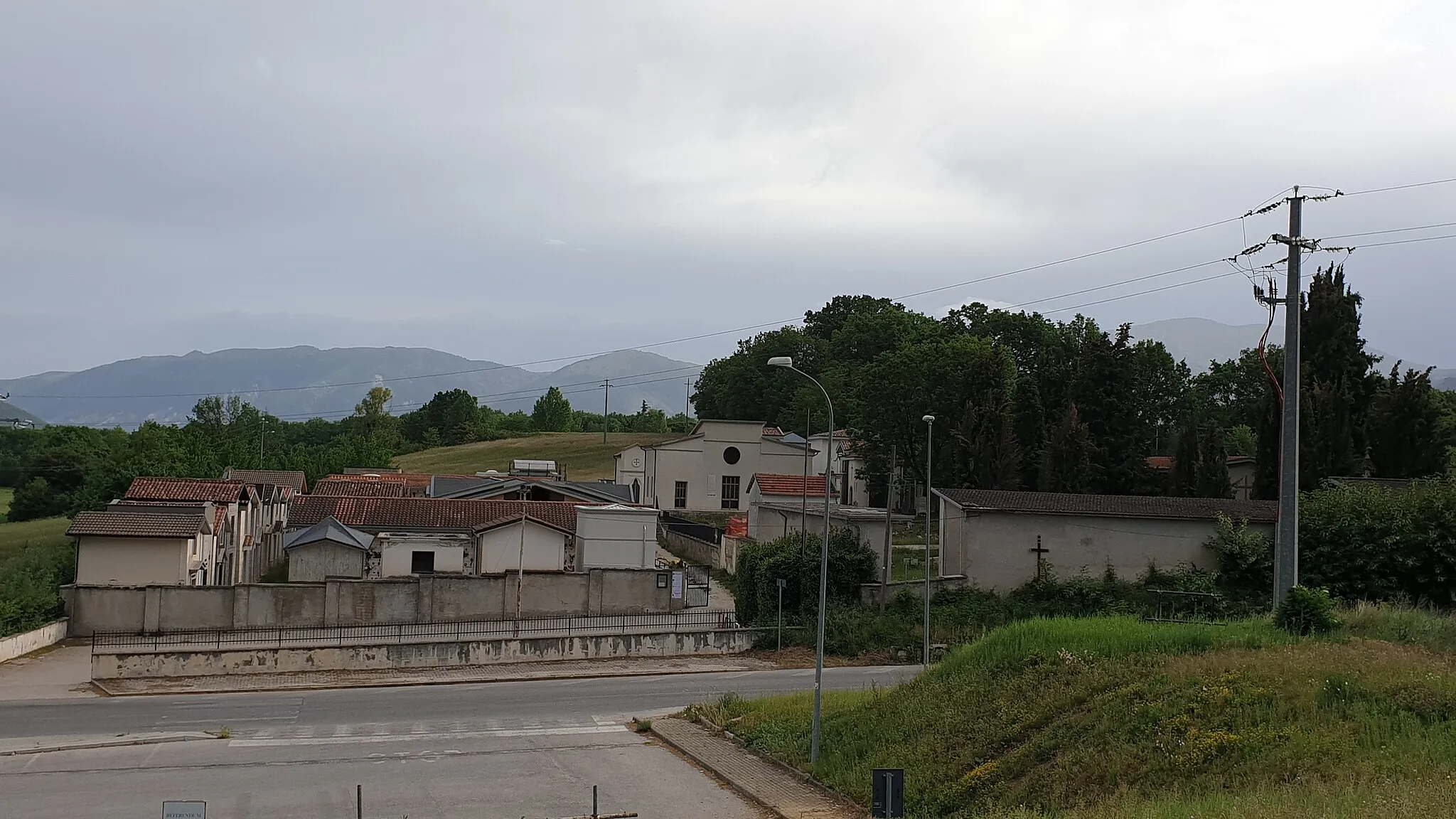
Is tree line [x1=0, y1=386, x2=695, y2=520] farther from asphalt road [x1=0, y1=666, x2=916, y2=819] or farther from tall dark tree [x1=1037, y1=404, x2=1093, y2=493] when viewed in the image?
tall dark tree [x1=1037, y1=404, x2=1093, y2=493]

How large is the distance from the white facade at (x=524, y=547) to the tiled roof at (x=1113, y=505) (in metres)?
18.1

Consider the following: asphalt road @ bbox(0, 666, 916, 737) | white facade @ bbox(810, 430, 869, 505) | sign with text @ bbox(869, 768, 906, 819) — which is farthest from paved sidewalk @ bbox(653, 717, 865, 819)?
white facade @ bbox(810, 430, 869, 505)

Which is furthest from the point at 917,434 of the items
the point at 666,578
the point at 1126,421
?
the point at 666,578

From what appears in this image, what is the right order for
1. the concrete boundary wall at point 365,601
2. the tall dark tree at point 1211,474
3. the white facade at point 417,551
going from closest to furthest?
1. the concrete boundary wall at point 365,601
2. the white facade at point 417,551
3. the tall dark tree at point 1211,474

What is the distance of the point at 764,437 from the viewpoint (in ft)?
287

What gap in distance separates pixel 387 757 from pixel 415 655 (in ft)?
41.1

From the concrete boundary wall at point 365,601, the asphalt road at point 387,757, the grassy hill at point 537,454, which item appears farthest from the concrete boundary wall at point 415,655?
the grassy hill at point 537,454

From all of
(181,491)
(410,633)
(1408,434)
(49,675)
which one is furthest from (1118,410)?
(49,675)

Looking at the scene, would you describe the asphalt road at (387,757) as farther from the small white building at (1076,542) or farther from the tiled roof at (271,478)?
the tiled roof at (271,478)

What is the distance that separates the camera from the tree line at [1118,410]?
52.1 m

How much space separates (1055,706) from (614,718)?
14308mm

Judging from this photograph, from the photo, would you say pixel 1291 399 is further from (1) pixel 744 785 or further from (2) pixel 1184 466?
(2) pixel 1184 466

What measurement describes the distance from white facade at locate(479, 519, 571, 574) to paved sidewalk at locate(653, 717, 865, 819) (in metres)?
23.4

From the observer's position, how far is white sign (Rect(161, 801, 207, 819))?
452 inches
